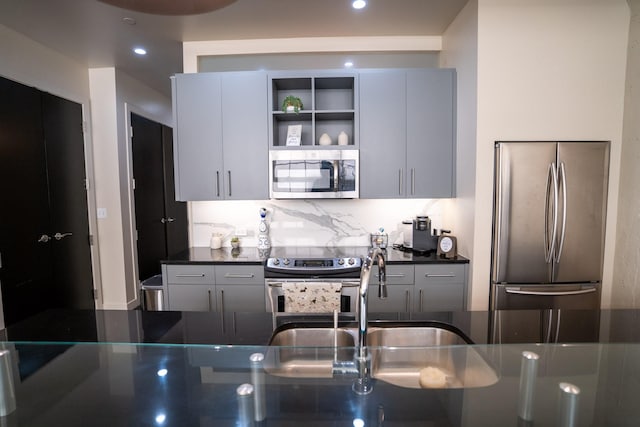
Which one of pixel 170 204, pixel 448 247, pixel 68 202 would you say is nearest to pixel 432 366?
pixel 448 247

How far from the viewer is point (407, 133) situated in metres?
2.76

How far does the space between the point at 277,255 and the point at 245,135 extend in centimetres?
113

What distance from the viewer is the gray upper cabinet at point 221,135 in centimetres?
277

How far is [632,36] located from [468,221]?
1.74m

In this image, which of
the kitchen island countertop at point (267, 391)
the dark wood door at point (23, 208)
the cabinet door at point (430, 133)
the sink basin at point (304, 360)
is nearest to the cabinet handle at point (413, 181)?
the cabinet door at point (430, 133)

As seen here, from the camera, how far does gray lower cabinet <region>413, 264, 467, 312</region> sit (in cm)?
253

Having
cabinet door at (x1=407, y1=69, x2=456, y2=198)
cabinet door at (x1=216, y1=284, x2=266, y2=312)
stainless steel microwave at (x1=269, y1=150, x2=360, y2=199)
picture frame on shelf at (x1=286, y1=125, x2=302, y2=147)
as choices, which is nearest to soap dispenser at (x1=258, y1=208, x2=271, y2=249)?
stainless steel microwave at (x1=269, y1=150, x2=360, y2=199)

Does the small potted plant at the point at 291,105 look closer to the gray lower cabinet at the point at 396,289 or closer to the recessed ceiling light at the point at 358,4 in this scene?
the recessed ceiling light at the point at 358,4

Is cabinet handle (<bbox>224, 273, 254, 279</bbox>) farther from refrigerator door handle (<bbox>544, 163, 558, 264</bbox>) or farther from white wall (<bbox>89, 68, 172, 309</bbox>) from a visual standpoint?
refrigerator door handle (<bbox>544, 163, 558, 264</bbox>)

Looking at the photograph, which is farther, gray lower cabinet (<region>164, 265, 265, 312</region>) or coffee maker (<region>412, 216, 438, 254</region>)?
coffee maker (<region>412, 216, 438, 254</region>)

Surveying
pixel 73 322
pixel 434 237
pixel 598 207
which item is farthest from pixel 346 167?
pixel 73 322

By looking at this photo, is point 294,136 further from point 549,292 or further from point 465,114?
point 549,292

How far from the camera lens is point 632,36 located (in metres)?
2.25

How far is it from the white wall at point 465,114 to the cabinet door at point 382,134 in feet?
1.54
